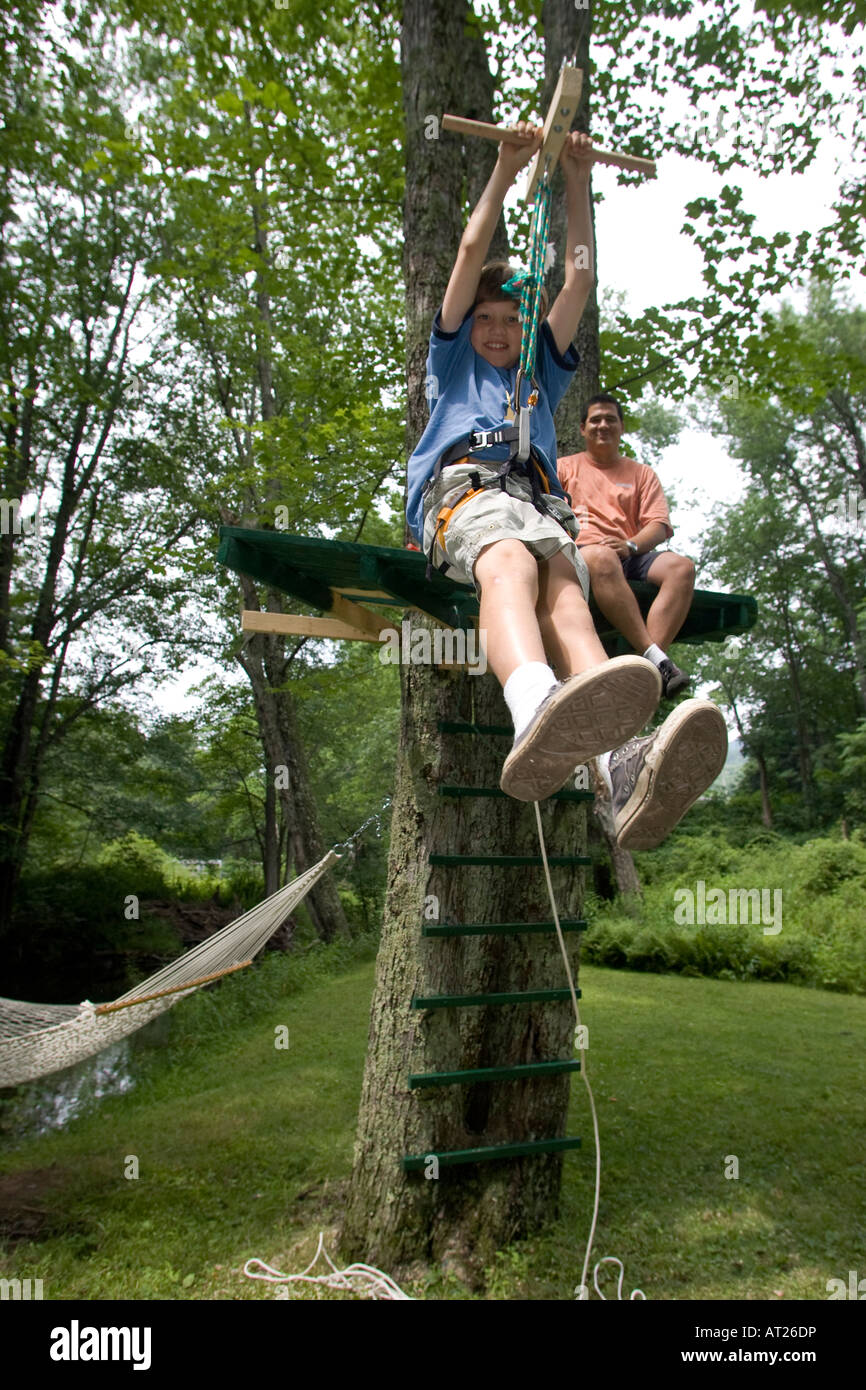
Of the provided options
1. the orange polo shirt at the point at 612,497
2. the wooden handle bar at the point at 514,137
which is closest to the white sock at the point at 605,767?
the orange polo shirt at the point at 612,497

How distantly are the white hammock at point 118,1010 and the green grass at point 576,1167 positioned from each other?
63 centimetres

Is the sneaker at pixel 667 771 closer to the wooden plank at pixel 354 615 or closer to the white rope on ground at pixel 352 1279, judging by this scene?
the wooden plank at pixel 354 615

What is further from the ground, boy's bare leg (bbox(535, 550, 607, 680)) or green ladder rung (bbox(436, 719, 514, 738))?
boy's bare leg (bbox(535, 550, 607, 680))

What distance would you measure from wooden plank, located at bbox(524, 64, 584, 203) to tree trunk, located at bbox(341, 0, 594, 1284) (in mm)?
1160

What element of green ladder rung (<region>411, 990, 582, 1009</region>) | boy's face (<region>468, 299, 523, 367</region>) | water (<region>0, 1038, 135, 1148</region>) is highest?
boy's face (<region>468, 299, 523, 367</region>)

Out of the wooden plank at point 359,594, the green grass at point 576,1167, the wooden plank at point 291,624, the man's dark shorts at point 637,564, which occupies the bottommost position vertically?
the green grass at point 576,1167

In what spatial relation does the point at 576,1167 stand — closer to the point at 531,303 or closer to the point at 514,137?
the point at 531,303

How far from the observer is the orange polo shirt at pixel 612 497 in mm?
3080

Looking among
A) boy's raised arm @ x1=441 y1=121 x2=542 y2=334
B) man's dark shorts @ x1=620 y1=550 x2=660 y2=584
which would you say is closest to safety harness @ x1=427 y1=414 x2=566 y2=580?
boy's raised arm @ x1=441 y1=121 x2=542 y2=334

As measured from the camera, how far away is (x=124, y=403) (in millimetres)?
12516

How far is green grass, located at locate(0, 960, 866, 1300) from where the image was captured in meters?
2.90

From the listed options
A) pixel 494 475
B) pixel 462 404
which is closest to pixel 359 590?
pixel 462 404

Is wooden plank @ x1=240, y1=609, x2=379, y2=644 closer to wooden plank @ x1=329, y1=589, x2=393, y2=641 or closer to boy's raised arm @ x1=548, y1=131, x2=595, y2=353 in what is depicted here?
wooden plank @ x1=329, y1=589, x2=393, y2=641

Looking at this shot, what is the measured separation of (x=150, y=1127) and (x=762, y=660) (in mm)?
21373
